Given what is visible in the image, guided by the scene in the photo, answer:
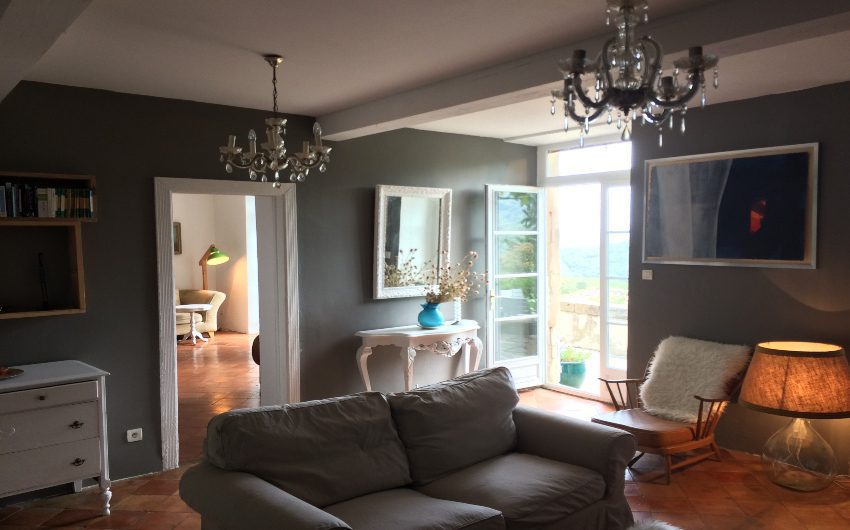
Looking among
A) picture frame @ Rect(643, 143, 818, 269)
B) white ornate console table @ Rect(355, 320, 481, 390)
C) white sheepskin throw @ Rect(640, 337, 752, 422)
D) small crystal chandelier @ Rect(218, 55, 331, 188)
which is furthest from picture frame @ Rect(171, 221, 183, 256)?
white sheepskin throw @ Rect(640, 337, 752, 422)

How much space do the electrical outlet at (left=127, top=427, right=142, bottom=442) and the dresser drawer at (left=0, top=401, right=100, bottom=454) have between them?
0.61 m

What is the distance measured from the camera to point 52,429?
3.69 metres

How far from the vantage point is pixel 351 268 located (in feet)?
18.2

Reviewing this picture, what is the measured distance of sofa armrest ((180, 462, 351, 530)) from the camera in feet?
7.45

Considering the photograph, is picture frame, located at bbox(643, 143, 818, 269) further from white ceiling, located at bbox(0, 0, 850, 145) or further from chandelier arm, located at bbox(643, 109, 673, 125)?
chandelier arm, located at bbox(643, 109, 673, 125)

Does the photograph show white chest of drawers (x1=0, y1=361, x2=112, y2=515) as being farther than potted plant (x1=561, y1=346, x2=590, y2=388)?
No

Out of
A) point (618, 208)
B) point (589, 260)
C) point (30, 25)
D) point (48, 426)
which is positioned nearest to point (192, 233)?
point (589, 260)

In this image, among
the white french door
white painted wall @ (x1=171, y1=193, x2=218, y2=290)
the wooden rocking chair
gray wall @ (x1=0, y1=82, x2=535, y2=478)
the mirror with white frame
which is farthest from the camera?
white painted wall @ (x1=171, y1=193, x2=218, y2=290)

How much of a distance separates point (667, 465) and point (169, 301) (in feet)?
11.4

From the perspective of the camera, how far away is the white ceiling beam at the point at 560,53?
8.29ft

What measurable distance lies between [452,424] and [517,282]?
12.1ft

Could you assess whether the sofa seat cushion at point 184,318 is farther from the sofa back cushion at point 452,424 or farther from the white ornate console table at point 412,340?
the sofa back cushion at point 452,424

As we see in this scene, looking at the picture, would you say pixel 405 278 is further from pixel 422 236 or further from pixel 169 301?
pixel 169 301

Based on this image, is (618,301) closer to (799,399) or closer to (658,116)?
(799,399)
